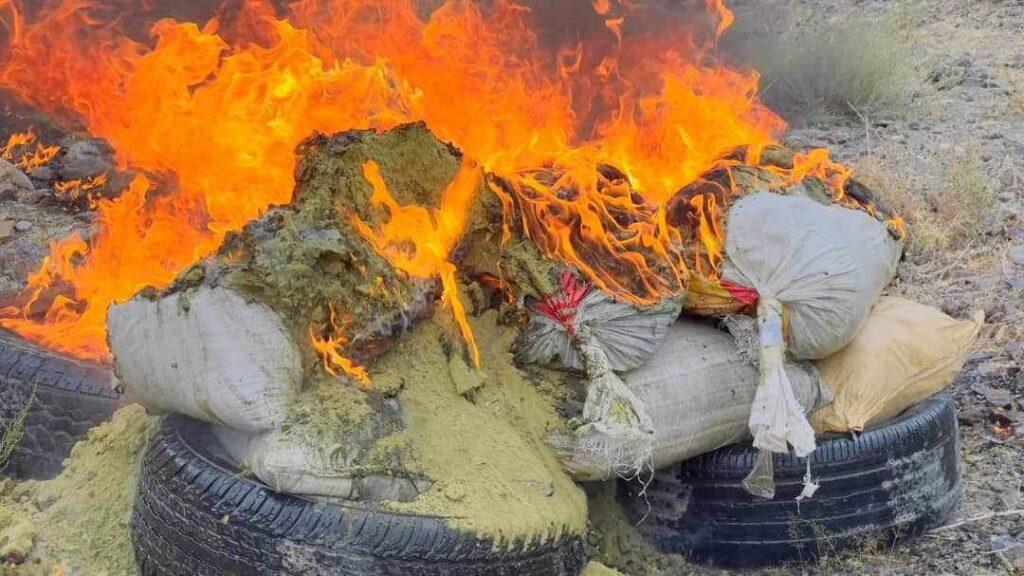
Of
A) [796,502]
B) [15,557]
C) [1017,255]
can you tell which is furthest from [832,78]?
[15,557]

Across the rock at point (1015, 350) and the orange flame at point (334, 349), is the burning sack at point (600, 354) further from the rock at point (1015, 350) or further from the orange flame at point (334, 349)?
the rock at point (1015, 350)

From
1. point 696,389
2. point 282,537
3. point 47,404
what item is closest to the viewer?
point 282,537

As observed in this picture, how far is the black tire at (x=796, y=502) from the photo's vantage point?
3262 millimetres

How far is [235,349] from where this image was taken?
2555mm

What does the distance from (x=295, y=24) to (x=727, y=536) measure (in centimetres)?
235

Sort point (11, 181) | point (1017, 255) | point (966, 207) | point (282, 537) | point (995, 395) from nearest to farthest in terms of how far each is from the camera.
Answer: point (282, 537) → point (995, 395) → point (1017, 255) → point (966, 207) → point (11, 181)

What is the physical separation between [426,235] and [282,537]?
100 centimetres

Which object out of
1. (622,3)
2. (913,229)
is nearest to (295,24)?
(622,3)

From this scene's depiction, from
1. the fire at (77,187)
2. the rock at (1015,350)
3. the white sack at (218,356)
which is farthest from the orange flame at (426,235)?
the fire at (77,187)

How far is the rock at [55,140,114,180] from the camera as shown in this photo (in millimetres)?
6789

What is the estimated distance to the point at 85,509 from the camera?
2.97 metres

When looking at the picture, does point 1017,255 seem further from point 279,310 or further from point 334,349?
point 279,310

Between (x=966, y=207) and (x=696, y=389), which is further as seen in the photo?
(x=966, y=207)

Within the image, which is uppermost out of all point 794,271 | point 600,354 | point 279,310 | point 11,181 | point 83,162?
point 794,271
